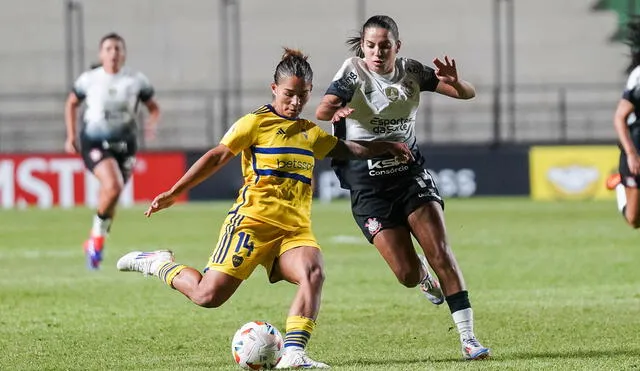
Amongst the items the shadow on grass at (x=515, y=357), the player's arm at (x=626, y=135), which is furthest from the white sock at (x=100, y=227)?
the shadow on grass at (x=515, y=357)

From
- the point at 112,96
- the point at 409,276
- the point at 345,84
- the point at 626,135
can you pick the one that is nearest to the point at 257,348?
the point at 409,276

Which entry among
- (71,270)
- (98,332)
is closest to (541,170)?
(71,270)

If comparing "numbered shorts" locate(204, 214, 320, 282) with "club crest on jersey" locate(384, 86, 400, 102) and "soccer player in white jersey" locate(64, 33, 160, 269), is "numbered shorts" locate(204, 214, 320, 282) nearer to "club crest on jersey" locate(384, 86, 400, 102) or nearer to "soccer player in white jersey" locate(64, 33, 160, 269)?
"club crest on jersey" locate(384, 86, 400, 102)

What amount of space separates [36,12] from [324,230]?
1401cm

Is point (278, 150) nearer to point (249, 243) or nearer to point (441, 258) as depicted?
point (249, 243)

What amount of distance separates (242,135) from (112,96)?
7.16 metres

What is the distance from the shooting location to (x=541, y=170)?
2617 centimetres

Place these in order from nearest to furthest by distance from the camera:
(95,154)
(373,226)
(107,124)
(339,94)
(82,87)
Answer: (339,94)
(373,226)
(95,154)
(107,124)
(82,87)

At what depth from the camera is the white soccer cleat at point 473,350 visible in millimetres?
7574

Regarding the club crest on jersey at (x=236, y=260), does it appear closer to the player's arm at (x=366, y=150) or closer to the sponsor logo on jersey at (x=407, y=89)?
the player's arm at (x=366, y=150)

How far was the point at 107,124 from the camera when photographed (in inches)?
559

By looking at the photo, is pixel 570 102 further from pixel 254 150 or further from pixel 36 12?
pixel 254 150

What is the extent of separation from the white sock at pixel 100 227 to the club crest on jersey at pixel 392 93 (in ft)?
20.3

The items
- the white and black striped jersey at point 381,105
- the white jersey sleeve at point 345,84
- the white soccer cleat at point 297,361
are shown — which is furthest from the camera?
the white and black striped jersey at point 381,105
